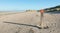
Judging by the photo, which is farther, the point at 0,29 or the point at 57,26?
the point at 0,29

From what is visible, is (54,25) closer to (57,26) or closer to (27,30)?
(57,26)

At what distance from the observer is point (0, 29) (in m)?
16.0

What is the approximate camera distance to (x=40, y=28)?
14.6 meters

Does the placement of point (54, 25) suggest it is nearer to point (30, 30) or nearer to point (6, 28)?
point (30, 30)

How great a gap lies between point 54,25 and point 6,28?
12.7 feet

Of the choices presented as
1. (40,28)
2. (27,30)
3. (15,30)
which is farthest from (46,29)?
(15,30)

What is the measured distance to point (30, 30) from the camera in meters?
14.1

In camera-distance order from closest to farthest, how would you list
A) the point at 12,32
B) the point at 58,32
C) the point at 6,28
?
the point at 58,32
the point at 12,32
the point at 6,28

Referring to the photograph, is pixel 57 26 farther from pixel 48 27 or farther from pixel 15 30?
pixel 15 30

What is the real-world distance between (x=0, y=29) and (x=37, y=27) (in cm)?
314

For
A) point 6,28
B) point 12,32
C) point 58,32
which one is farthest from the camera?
point 6,28

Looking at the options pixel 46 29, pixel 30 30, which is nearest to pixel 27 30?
pixel 30 30

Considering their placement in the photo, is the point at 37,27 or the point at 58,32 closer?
the point at 58,32

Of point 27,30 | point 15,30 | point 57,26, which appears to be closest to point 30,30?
point 27,30
